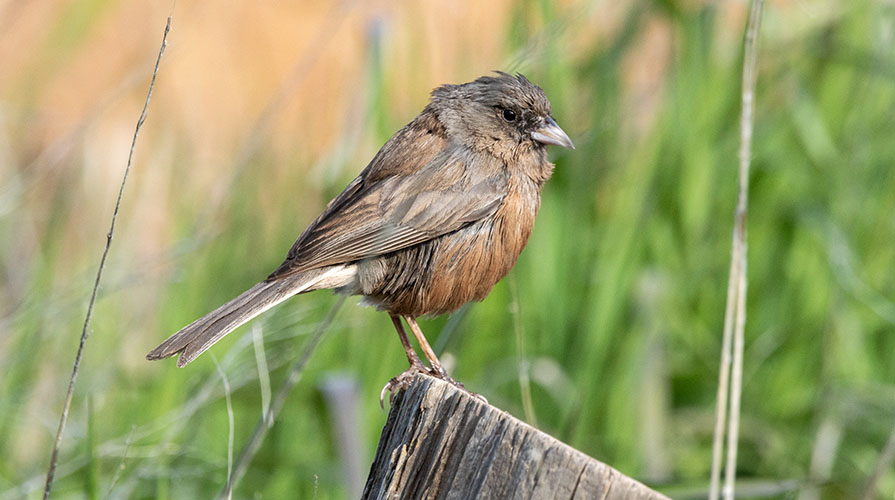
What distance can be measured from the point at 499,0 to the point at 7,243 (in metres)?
3.45

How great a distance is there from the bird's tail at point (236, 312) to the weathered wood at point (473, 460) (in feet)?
2.07

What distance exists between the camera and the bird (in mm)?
2838

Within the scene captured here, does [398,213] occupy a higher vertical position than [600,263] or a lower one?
higher

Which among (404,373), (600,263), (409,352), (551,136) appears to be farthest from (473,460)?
(600,263)

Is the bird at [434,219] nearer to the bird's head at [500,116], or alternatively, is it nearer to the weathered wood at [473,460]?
the bird's head at [500,116]

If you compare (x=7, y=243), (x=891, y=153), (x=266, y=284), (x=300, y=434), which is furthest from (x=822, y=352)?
(x=7, y=243)

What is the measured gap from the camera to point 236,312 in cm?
266

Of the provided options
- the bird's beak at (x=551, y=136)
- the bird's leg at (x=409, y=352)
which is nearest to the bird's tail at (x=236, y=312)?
the bird's leg at (x=409, y=352)

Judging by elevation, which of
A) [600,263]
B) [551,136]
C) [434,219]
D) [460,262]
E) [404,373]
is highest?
[551,136]

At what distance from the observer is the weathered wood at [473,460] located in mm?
1677

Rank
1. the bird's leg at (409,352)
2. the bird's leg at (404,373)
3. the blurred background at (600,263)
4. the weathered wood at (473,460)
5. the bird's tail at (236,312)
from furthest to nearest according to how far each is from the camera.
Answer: the blurred background at (600,263), the bird's leg at (409,352), the bird's leg at (404,373), the bird's tail at (236,312), the weathered wood at (473,460)

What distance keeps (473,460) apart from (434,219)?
1.14 m

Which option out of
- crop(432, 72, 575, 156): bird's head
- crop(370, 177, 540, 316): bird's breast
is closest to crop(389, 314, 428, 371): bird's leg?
crop(370, 177, 540, 316): bird's breast

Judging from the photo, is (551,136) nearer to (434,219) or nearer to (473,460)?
(434,219)
